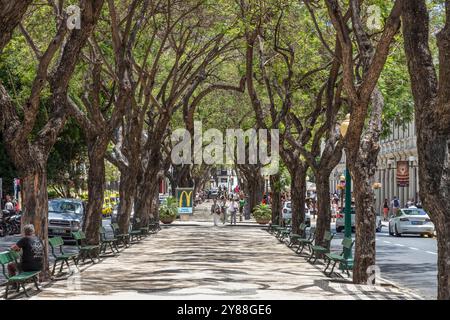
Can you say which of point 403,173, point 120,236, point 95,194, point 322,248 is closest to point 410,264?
point 322,248

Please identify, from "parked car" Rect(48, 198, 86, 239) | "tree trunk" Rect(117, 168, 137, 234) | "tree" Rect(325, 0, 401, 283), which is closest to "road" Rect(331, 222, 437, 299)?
"tree" Rect(325, 0, 401, 283)

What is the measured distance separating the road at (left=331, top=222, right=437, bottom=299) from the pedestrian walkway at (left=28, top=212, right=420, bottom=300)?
5.07 feet

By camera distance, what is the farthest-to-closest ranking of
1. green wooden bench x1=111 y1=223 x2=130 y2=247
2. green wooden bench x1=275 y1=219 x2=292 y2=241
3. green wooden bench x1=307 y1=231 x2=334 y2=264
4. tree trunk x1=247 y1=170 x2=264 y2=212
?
tree trunk x1=247 y1=170 x2=264 y2=212
green wooden bench x1=275 y1=219 x2=292 y2=241
green wooden bench x1=111 y1=223 x2=130 y2=247
green wooden bench x1=307 y1=231 x2=334 y2=264

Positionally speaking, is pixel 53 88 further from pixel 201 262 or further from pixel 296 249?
pixel 296 249

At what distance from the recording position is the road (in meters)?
20.0

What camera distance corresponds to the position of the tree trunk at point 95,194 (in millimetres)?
25906

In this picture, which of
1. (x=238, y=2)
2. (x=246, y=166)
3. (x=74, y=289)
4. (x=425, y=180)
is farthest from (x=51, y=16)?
(x=246, y=166)

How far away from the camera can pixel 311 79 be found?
3397 centimetres

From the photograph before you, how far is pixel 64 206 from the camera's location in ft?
120

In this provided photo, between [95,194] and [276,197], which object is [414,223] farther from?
[95,194]

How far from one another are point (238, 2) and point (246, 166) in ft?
129

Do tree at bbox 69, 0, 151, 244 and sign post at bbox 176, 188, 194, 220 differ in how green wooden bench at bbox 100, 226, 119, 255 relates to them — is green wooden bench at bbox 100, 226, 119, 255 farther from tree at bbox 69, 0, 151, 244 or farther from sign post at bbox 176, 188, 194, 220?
sign post at bbox 176, 188, 194, 220

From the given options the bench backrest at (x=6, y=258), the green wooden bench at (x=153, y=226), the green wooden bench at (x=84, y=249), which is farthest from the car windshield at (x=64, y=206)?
the bench backrest at (x=6, y=258)

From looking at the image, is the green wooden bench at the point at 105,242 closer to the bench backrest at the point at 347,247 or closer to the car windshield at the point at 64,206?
the car windshield at the point at 64,206
